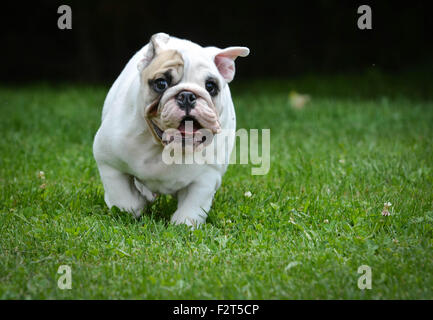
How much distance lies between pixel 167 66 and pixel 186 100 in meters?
0.23

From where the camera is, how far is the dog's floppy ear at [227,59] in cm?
360

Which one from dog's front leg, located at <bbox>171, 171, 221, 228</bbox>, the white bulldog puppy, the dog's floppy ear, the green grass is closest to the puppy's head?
the white bulldog puppy

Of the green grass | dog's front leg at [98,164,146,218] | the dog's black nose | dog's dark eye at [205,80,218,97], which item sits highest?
dog's dark eye at [205,80,218,97]

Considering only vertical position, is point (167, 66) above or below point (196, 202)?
above

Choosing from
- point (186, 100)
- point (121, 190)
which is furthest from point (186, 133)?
point (121, 190)

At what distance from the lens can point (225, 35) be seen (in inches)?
449

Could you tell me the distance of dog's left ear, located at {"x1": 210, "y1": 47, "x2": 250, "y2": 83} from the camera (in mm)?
3602

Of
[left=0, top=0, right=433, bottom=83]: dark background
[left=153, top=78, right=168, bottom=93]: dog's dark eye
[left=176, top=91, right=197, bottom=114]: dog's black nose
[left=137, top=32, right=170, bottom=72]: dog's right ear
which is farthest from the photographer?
[left=0, top=0, right=433, bottom=83]: dark background

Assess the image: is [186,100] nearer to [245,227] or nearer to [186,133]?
[186,133]

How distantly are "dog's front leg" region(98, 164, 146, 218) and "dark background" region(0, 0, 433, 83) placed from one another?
769 cm

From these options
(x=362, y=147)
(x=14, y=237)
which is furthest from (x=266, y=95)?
(x=14, y=237)

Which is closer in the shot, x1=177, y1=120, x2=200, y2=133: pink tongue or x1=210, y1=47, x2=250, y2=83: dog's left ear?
x1=177, y1=120, x2=200, y2=133: pink tongue

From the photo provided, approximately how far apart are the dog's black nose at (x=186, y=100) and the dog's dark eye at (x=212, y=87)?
0.17 metres

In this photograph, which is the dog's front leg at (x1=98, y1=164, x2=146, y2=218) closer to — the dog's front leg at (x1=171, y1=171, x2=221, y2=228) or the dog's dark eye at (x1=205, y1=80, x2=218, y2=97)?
the dog's front leg at (x1=171, y1=171, x2=221, y2=228)
